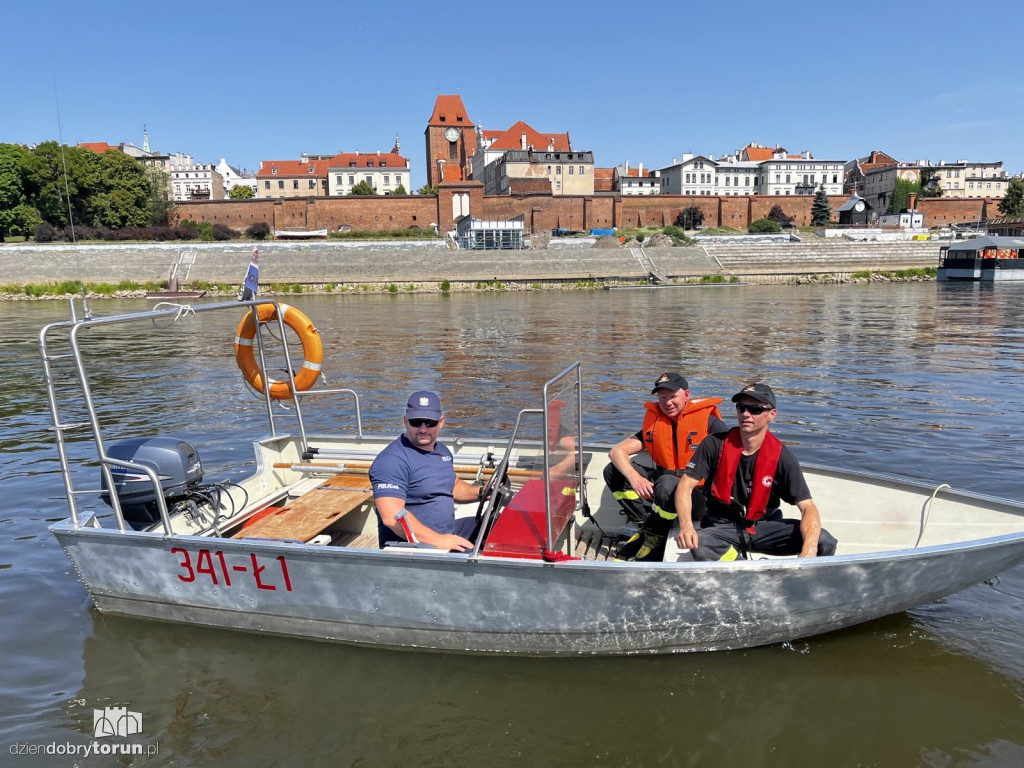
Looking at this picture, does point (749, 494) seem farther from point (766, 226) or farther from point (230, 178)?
point (230, 178)

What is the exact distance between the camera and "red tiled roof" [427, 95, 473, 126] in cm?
9700

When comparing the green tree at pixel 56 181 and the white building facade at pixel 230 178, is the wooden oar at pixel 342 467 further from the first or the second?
the white building facade at pixel 230 178

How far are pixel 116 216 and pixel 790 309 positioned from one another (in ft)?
196

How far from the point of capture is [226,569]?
4.62 m

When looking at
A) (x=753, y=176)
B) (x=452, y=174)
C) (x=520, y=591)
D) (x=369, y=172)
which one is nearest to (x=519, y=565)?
(x=520, y=591)

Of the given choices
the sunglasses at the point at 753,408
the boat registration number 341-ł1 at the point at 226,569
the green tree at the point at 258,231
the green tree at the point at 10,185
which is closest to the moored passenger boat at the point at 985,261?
the sunglasses at the point at 753,408

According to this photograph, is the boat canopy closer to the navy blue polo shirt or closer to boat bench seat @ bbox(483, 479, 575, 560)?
boat bench seat @ bbox(483, 479, 575, 560)

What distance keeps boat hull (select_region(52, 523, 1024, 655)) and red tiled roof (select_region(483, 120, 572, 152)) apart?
88.5m

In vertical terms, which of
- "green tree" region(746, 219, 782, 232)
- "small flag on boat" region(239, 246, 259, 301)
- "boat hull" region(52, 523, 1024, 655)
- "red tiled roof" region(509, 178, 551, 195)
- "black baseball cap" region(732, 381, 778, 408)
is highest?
"red tiled roof" region(509, 178, 551, 195)

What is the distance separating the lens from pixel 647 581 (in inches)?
161

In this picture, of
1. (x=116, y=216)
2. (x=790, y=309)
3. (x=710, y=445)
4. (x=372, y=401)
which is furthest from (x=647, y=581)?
(x=116, y=216)

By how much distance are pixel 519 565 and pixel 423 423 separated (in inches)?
44.8

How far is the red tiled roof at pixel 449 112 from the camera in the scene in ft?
318

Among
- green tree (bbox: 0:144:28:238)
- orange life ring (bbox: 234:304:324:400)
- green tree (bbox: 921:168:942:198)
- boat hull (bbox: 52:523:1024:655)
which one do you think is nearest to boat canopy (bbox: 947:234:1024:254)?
boat hull (bbox: 52:523:1024:655)
